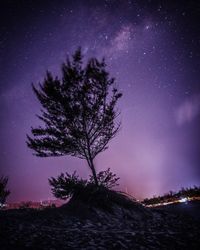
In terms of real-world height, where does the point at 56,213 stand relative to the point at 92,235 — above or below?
above

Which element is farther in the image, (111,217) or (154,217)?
(154,217)

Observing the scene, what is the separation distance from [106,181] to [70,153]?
2879 mm

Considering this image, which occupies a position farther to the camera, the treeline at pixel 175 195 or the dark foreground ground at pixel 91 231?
the treeline at pixel 175 195

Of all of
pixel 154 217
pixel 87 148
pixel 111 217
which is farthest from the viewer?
pixel 87 148

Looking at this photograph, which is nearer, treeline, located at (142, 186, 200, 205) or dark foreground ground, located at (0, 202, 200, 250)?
dark foreground ground, located at (0, 202, 200, 250)

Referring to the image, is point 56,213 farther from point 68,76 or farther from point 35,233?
point 68,76

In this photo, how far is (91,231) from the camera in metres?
5.75

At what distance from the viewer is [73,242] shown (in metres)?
4.74

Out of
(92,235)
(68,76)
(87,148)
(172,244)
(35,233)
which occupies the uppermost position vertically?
(68,76)

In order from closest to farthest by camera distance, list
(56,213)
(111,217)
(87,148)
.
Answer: (56,213)
(111,217)
(87,148)

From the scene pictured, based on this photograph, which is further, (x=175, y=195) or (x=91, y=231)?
(x=175, y=195)

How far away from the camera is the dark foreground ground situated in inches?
181

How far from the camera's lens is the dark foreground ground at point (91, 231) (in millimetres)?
4607

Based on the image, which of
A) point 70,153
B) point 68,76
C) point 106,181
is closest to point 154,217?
point 106,181
